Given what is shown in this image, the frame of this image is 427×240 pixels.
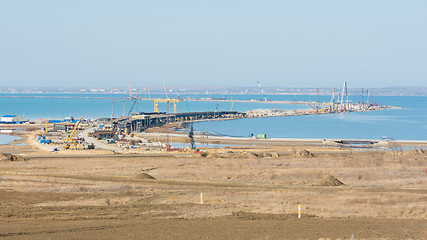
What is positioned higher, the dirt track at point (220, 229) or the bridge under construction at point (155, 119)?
the dirt track at point (220, 229)

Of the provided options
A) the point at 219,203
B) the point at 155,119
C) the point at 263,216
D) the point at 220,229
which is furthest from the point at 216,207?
the point at 155,119

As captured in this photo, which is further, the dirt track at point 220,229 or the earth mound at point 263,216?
the earth mound at point 263,216

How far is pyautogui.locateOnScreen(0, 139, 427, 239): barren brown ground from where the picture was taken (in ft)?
68.8

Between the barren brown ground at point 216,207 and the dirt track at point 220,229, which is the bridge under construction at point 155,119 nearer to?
the barren brown ground at point 216,207

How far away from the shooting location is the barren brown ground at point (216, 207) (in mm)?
20984

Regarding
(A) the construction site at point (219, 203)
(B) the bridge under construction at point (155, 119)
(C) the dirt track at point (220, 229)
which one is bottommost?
(B) the bridge under construction at point (155, 119)

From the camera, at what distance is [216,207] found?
2622cm

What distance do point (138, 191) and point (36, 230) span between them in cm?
1091

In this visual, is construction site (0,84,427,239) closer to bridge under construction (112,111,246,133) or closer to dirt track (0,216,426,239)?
dirt track (0,216,426,239)

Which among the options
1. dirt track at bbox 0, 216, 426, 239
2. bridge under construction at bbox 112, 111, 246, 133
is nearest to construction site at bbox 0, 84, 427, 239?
dirt track at bbox 0, 216, 426, 239

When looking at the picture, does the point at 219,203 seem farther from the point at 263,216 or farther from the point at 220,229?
the point at 220,229

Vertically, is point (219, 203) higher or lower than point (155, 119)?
higher

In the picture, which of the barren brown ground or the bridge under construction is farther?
the bridge under construction

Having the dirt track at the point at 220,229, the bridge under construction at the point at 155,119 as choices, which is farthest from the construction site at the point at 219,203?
the bridge under construction at the point at 155,119
